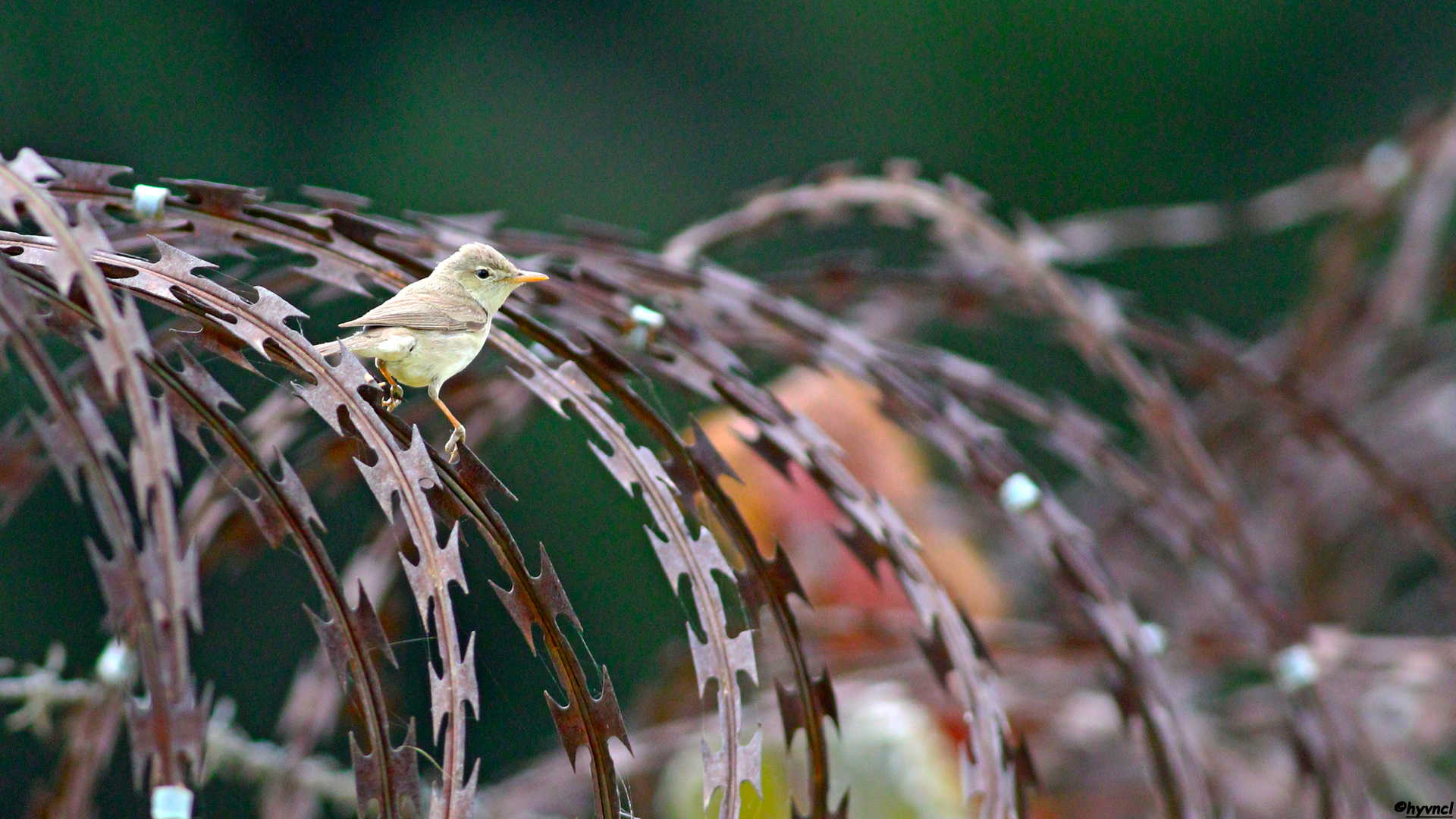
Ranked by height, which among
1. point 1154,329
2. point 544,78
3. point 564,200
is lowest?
point 1154,329

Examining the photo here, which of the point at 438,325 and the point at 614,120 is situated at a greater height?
the point at 614,120

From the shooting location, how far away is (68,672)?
72 cm

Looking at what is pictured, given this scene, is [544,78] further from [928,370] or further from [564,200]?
[928,370]

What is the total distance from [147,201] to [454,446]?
0.31 ft

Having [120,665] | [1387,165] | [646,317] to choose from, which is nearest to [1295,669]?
[646,317]

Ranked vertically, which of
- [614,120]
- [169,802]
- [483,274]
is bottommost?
[169,802]

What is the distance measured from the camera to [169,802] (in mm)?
202

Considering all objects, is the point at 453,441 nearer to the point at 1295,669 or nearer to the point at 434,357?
the point at 434,357

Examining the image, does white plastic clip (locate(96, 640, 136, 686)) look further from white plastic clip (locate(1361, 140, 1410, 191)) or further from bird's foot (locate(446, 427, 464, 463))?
white plastic clip (locate(1361, 140, 1410, 191))

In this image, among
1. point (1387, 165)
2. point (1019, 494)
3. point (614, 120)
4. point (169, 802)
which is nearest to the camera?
point (169, 802)

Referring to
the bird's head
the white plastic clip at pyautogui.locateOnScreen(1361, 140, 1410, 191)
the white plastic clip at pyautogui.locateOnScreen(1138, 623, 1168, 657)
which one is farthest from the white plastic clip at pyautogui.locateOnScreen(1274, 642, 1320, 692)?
the white plastic clip at pyautogui.locateOnScreen(1361, 140, 1410, 191)

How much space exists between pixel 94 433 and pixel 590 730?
0.11m

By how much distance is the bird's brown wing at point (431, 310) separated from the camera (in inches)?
9.4

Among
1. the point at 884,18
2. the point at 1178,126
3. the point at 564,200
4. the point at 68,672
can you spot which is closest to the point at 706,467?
the point at 68,672
